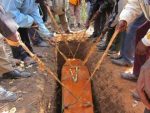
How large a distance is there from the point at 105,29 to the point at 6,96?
8.53ft

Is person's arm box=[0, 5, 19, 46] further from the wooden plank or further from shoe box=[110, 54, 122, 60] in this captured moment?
shoe box=[110, 54, 122, 60]

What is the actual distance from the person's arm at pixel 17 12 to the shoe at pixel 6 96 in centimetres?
144

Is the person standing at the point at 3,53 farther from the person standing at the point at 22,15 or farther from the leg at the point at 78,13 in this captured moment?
the leg at the point at 78,13

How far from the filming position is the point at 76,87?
16.1 feet

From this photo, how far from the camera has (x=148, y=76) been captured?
5.05 ft

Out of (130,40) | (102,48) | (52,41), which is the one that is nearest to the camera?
(130,40)

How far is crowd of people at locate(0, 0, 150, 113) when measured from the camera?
3377 millimetres

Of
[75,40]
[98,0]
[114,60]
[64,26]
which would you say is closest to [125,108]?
[114,60]

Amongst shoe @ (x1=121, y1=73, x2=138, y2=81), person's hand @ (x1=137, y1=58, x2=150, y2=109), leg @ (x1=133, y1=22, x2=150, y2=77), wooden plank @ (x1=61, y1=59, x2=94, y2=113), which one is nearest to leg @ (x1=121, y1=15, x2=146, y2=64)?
leg @ (x1=133, y1=22, x2=150, y2=77)

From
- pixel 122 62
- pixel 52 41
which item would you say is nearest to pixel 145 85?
pixel 122 62

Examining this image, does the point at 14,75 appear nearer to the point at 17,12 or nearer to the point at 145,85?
the point at 17,12

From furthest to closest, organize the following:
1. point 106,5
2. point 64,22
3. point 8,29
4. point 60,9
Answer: point 64,22, point 60,9, point 106,5, point 8,29

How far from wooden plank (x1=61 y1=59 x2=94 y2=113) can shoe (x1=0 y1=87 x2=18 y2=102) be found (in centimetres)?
73

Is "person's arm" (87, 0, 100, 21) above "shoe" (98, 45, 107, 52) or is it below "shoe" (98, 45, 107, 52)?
Answer: above
